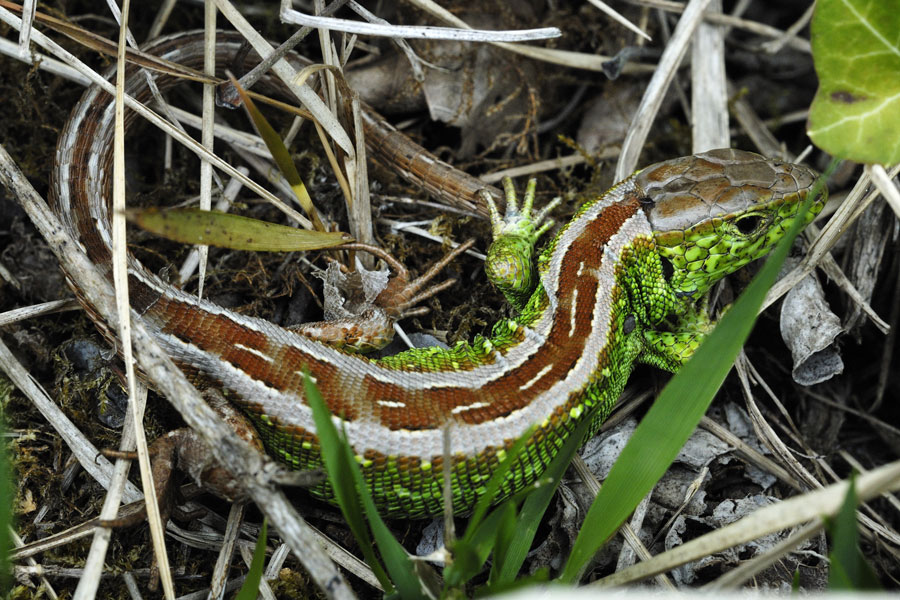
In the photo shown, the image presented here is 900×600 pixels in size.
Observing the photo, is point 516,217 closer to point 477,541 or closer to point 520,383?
point 520,383

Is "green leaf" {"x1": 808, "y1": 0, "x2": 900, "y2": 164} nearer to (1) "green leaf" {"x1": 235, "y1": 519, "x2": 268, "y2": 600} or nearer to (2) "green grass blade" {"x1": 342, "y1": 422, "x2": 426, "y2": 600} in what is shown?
(2) "green grass blade" {"x1": 342, "y1": 422, "x2": 426, "y2": 600}

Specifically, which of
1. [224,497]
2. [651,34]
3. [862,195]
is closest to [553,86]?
[651,34]

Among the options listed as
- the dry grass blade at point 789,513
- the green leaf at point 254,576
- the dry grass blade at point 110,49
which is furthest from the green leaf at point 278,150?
the dry grass blade at point 789,513

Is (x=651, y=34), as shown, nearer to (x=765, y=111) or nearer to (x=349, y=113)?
(x=765, y=111)

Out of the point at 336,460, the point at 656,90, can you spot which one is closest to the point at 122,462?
the point at 336,460

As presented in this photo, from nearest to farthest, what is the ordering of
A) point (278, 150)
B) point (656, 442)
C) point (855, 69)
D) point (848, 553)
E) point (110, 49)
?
point (848, 553)
point (656, 442)
point (855, 69)
point (278, 150)
point (110, 49)

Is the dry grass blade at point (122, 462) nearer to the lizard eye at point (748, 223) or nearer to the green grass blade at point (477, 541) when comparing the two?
the green grass blade at point (477, 541)
